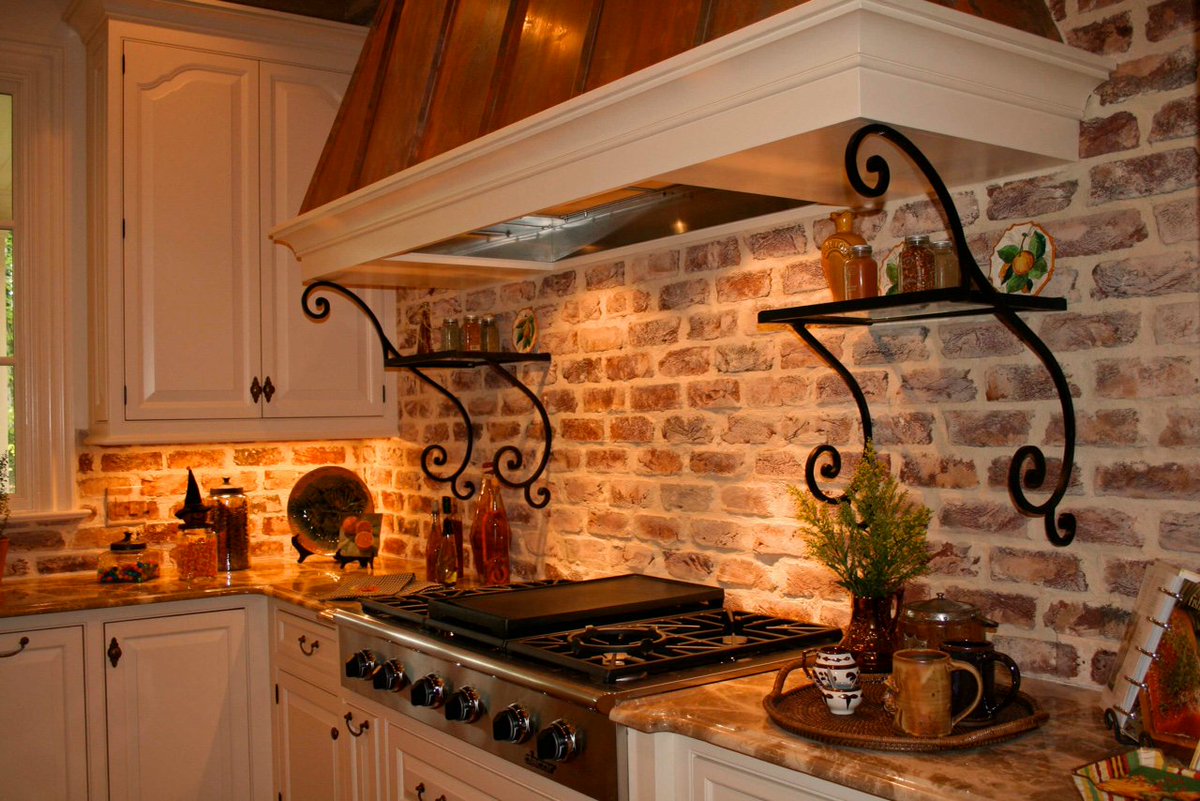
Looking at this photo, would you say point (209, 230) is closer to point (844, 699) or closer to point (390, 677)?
point (390, 677)

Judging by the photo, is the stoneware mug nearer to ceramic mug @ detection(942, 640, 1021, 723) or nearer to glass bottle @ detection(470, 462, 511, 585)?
ceramic mug @ detection(942, 640, 1021, 723)

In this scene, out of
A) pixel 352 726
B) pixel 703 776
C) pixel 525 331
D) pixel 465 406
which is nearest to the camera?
pixel 703 776

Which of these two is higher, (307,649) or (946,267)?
(946,267)

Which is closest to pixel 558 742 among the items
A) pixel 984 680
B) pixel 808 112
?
pixel 984 680

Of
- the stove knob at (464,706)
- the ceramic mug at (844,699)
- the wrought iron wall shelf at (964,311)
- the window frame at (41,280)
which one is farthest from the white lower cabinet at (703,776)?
the window frame at (41,280)

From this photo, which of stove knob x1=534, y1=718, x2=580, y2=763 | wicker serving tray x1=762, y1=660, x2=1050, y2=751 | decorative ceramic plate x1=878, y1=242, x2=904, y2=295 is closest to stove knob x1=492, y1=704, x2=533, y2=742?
stove knob x1=534, y1=718, x2=580, y2=763

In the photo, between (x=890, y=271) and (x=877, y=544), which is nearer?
(x=877, y=544)

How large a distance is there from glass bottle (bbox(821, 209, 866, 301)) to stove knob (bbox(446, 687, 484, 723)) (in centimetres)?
105

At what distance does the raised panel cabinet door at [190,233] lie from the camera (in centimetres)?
337

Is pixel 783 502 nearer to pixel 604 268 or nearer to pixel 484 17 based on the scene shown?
pixel 604 268

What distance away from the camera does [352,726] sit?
2705mm

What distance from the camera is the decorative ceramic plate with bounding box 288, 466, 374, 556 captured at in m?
3.65

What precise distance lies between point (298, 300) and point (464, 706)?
1.97 m

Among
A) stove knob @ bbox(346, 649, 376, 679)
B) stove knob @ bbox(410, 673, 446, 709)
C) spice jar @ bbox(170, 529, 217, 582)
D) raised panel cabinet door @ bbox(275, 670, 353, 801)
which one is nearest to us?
stove knob @ bbox(410, 673, 446, 709)
